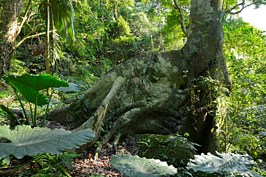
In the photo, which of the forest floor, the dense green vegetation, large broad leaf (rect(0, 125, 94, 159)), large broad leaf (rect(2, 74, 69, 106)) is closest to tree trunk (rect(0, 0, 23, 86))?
the dense green vegetation

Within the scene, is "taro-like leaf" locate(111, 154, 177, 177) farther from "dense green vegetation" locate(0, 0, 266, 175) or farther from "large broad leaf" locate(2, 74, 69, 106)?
"large broad leaf" locate(2, 74, 69, 106)

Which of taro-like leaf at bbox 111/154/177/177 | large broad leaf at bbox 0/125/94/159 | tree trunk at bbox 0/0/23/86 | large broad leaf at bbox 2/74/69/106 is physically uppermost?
tree trunk at bbox 0/0/23/86

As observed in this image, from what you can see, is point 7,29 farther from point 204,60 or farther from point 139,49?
point 139,49

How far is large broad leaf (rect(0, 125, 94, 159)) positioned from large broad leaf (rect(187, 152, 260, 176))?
0.94 m

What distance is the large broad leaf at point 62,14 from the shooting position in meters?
4.01

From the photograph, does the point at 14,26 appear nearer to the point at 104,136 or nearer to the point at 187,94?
the point at 104,136

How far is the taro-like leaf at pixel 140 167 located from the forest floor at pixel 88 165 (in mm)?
526

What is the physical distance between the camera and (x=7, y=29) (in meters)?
4.23

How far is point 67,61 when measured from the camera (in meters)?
8.34

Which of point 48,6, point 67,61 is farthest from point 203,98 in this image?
point 67,61

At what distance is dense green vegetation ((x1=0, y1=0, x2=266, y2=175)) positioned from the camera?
2.60 meters

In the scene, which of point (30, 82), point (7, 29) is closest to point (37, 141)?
point (30, 82)

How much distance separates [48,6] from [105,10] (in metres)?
3.55

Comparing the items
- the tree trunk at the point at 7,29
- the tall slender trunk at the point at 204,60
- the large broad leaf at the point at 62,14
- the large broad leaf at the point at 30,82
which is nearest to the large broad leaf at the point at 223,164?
the tall slender trunk at the point at 204,60
